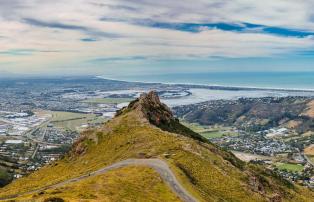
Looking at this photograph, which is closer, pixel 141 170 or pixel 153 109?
pixel 141 170

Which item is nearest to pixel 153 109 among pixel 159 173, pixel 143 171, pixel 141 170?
pixel 141 170

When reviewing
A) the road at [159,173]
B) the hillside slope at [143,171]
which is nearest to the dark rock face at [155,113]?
the hillside slope at [143,171]

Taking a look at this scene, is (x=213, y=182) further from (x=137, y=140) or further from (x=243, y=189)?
(x=137, y=140)

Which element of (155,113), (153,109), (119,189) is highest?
(153,109)

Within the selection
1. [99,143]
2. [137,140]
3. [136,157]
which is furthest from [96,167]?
[99,143]

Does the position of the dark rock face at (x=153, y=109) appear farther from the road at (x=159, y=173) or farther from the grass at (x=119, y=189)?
the grass at (x=119, y=189)

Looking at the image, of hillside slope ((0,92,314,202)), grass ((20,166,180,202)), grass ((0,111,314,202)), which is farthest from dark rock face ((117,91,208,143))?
grass ((20,166,180,202))

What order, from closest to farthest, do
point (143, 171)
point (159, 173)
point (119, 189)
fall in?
point (119, 189) < point (159, 173) < point (143, 171)

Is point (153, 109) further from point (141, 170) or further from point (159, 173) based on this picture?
point (159, 173)
